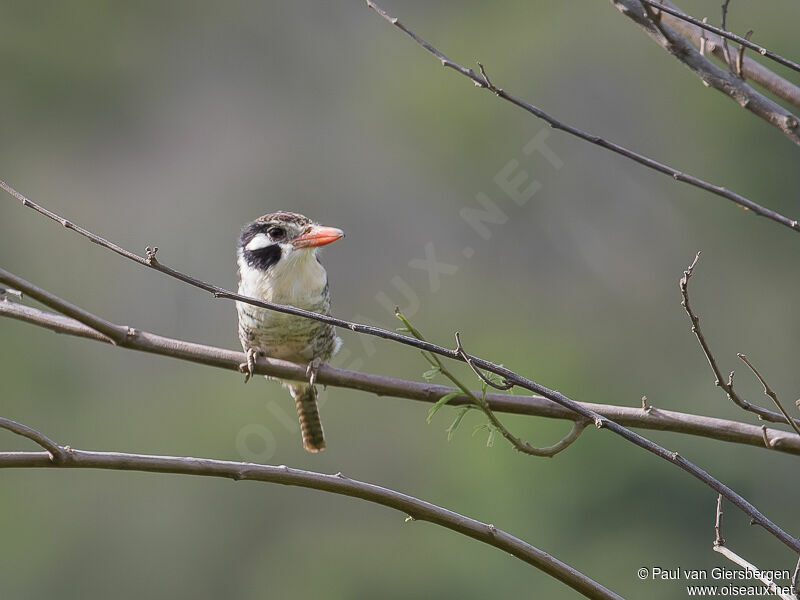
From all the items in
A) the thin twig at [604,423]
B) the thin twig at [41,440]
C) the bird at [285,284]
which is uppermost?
the bird at [285,284]

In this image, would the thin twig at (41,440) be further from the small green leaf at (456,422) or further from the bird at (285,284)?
the bird at (285,284)

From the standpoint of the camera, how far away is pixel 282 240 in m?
3.28

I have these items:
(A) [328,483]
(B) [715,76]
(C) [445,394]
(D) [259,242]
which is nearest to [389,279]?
(D) [259,242]

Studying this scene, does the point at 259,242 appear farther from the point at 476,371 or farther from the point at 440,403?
the point at 476,371

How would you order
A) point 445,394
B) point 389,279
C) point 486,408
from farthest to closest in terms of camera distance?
point 389,279 < point 445,394 < point 486,408

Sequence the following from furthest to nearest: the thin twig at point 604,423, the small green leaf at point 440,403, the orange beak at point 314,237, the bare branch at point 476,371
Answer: the orange beak at point 314,237 → the small green leaf at point 440,403 → the bare branch at point 476,371 → the thin twig at point 604,423

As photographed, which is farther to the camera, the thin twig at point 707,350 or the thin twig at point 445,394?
the thin twig at point 445,394

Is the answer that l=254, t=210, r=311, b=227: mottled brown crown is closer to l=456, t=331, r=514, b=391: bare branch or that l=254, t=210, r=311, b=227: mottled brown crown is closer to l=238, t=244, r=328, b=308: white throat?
l=238, t=244, r=328, b=308: white throat

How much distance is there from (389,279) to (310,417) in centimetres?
990

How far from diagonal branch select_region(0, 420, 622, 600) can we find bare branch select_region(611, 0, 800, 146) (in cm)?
85

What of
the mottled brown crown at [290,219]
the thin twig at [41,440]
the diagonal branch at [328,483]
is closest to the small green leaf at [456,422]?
the diagonal branch at [328,483]

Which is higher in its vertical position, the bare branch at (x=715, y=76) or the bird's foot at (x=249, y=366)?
the bird's foot at (x=249, y=366)

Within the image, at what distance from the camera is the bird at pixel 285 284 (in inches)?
127

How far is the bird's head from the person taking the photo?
127 inches
